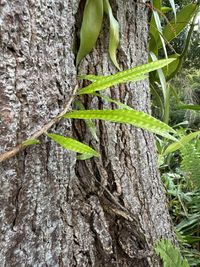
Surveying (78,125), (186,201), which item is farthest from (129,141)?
(186,201)

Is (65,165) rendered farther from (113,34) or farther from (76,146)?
(113,34)

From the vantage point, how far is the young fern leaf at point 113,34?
2.12 ft

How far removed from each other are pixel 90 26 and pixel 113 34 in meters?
0.06

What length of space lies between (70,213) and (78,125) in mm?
157

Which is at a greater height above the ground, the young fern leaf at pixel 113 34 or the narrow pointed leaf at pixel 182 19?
the narrow pointed leaf at pixel 182 19

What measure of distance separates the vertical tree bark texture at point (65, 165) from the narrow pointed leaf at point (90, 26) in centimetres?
2

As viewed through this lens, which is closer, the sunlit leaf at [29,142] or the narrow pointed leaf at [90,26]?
the sunlit leaf at [29,142]

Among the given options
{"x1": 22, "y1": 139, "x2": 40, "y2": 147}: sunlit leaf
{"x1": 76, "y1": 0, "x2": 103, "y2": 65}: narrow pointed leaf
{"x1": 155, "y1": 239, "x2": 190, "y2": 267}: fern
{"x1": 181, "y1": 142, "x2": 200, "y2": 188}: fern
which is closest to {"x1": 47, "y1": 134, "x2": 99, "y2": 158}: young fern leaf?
{"x1": 22, "y1": 139, "x2": 40, "y2": 147}: sunlit leaf

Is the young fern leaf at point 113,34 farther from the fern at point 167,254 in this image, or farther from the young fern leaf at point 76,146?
the fern at point 167,254

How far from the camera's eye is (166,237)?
0.76 m

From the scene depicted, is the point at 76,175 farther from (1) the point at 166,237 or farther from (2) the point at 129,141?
(1) the point at 166,237

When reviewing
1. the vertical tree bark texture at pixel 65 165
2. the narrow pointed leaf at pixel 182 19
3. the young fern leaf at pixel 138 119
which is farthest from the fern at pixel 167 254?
the narrow pointed leaf at pixel 182 19

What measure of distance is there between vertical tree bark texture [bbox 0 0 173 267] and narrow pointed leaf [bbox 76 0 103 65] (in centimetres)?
2

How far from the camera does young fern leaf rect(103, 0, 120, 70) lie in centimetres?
65
